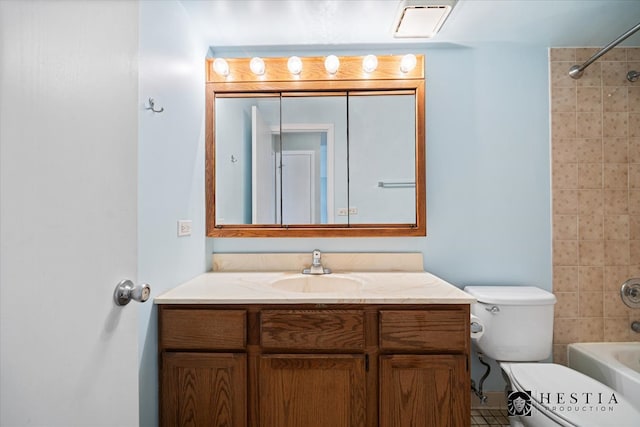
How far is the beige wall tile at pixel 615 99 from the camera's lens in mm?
1864

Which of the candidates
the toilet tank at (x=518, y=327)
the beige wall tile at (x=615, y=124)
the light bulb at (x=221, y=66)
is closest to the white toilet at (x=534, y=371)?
the toilet tank at (x=518, y=327)

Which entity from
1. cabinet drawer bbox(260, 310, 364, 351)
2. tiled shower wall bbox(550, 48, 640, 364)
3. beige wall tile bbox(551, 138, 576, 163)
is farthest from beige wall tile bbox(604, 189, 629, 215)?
cabinet drawer bbox(260, 310, 364, 351)

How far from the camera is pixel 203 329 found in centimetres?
134

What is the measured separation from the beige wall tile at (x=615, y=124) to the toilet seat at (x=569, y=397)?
1374 mm

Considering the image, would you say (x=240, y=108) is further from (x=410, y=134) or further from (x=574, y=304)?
(x=574, y=304)

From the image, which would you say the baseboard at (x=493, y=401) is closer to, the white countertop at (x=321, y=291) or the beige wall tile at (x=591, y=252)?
the white countertop at (x=321, y=291)

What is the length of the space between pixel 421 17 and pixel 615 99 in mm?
1305

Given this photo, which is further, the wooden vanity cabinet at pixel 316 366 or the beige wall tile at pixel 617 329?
the beige wall tile at pixel 617 329

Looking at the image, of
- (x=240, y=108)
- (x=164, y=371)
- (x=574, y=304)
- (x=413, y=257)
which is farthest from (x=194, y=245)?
(x=574, y=304)

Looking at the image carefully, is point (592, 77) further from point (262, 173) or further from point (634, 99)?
point (262, 173)

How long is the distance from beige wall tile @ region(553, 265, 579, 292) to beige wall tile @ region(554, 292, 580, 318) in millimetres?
29

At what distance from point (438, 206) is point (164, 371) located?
1.63m

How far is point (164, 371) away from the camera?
1327mm

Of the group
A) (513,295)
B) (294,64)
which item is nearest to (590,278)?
(513,295)
